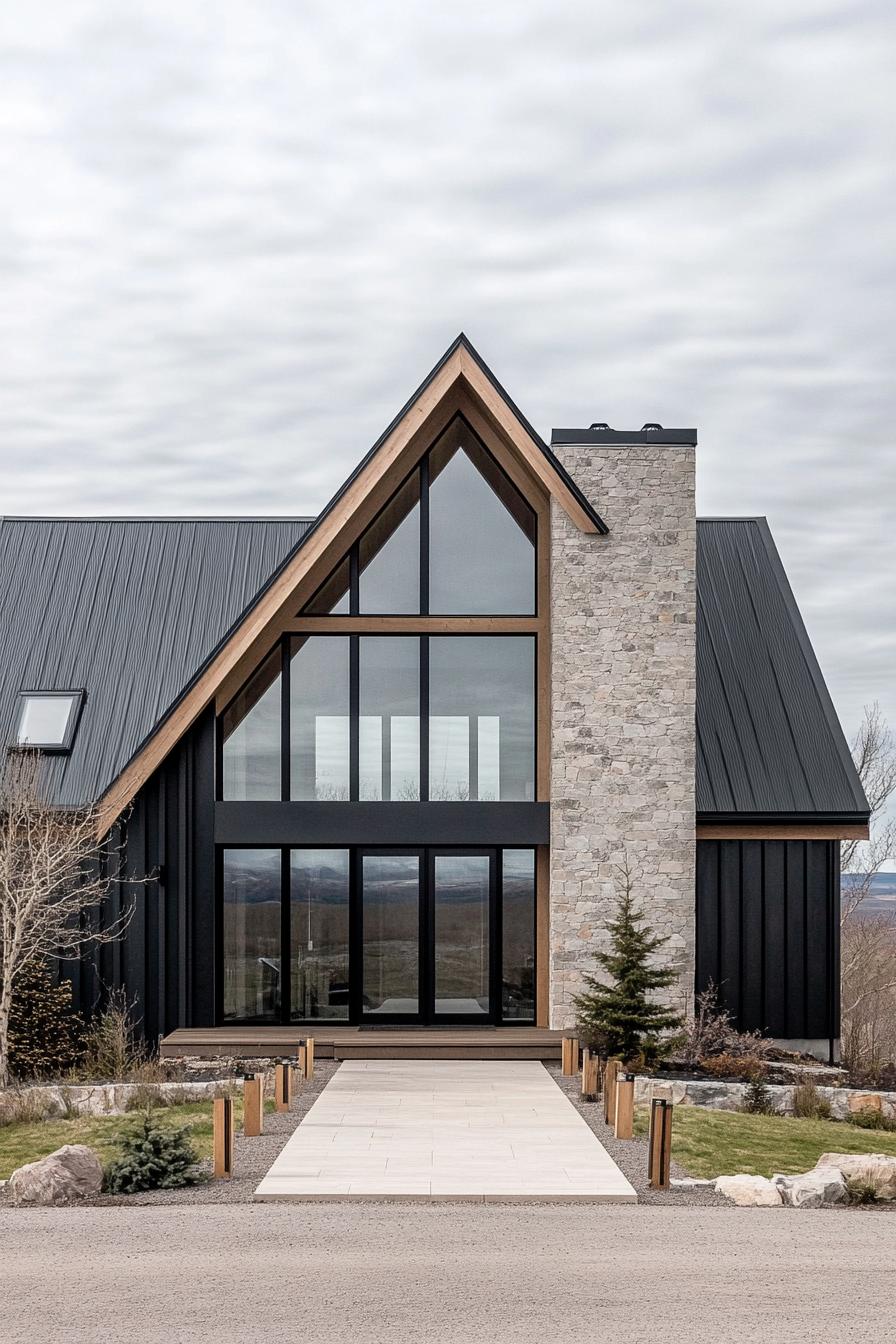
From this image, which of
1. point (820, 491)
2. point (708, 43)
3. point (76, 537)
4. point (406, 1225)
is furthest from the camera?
point (820, 491)

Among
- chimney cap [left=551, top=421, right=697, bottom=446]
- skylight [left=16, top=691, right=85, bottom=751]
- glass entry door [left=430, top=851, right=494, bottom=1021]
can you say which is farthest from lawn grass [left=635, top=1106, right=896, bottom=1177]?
skylight [left=16, top=691, right=85, bottom=751]

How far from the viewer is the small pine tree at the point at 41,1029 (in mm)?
14461

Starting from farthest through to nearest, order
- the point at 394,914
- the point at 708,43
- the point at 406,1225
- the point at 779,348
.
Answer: the point at 779,348, the point at 394,914, the point at 708,43, the point at 406,1225

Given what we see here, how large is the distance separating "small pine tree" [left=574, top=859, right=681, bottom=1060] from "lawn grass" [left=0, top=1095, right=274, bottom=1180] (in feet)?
12.6

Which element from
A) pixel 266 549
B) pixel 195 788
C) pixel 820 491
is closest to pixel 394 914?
pixel 195 788

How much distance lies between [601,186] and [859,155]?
3.01 meters

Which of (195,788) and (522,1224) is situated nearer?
(522,1224)

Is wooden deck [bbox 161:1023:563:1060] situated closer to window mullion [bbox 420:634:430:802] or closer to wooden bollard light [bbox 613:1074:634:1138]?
window mullion [bbox 420:634:430:802]

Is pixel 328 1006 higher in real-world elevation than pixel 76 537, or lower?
lower

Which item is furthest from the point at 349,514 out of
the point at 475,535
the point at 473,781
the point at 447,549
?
the point at 473,781

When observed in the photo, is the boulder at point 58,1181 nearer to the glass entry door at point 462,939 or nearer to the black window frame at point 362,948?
the black window frame at point 362,948

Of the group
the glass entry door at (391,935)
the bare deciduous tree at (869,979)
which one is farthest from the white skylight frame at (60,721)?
the bare deciduous tree at (869,979)

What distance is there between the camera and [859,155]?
579 inches

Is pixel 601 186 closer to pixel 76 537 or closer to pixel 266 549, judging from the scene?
pixel 266 549
